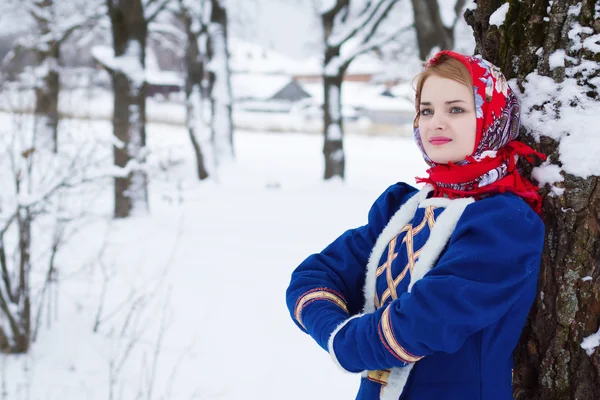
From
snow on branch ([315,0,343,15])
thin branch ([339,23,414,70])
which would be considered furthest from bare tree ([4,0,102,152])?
thin branch ([339,23,414,70])

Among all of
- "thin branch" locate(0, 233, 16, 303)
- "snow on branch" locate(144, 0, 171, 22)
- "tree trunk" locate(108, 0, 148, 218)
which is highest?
"snow on branch" locate(144, 0, 171, 22)

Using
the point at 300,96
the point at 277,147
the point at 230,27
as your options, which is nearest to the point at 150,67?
the point at 300,96

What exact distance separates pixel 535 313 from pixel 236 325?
2921 millimetres

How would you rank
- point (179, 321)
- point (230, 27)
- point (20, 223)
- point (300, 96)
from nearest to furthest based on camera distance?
point (20, 223), point (179, 321), point (230, 27), point (300, 96)

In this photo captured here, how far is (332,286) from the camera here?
1523mm

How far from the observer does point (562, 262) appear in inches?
56.8

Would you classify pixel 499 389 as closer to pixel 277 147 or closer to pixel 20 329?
pixel 20 329

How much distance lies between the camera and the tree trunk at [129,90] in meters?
7.33

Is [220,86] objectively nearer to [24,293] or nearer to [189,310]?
[189,310]

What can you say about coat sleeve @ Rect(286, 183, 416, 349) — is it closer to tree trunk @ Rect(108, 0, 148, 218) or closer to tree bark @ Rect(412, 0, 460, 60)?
tree trunk @ Rect(108, 0, 148, 218)

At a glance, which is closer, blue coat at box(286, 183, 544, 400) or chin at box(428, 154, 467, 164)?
blue coat at box(286, 183, 544, 400)

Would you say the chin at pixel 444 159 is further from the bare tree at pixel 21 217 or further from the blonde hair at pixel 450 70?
the bare tree at pixel 21 217

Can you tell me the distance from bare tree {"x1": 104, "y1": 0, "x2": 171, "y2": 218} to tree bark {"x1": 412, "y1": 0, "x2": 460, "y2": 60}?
3.94 metres

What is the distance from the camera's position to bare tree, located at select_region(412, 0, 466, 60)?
26.7ft
